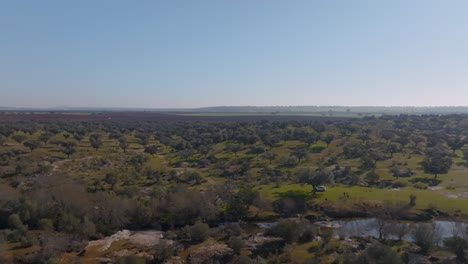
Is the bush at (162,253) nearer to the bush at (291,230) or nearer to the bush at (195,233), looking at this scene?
the bush at (195,233)

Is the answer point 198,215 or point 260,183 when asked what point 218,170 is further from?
point 198,215

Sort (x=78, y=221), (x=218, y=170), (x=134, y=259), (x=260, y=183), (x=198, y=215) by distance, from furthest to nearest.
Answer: (x=218, y=170) < (x=260, y=183) < (x=198, y=215) < (x=78, y=221) < (x=134, y=259)

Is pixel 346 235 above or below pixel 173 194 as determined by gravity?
below

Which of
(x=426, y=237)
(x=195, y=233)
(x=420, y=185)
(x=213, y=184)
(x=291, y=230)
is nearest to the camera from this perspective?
(x=426, y=237)

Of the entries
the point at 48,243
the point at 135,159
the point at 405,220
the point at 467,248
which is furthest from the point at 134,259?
the point at 135,159

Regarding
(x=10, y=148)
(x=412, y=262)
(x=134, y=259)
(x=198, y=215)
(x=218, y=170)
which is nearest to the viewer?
(x=134, y=259)

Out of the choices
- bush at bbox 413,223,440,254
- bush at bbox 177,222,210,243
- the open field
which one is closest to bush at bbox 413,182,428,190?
the open field

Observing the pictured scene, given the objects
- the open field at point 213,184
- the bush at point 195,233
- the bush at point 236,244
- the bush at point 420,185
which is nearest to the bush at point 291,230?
the open field at point 213,184

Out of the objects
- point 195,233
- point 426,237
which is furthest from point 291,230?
point 426,237

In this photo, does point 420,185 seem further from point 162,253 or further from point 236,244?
point 162,253

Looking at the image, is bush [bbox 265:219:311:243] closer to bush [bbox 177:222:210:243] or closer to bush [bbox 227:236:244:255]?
bush [bbox 227:236:244:255]

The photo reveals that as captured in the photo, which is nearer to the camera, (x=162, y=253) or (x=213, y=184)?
(x=162, y=253)
